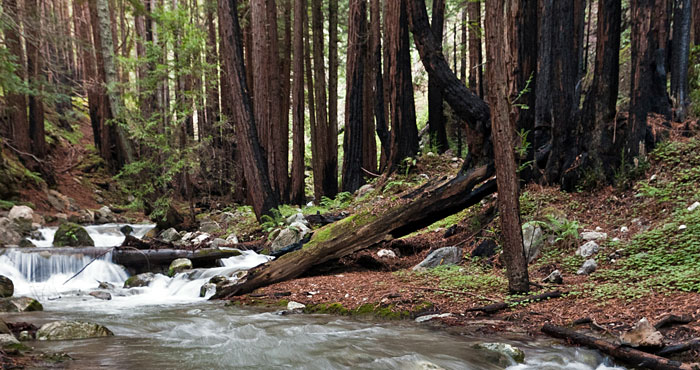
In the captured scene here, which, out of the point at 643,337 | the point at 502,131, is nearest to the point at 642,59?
the point at 502,131

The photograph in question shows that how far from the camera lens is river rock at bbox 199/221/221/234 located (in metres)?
14.0

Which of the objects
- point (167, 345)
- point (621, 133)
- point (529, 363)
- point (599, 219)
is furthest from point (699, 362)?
point (621, 133)

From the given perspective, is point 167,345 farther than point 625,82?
No

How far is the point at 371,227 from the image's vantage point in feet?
23.7

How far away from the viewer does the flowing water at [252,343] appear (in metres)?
3.84

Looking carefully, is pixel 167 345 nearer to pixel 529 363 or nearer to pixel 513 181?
pixel 529 363

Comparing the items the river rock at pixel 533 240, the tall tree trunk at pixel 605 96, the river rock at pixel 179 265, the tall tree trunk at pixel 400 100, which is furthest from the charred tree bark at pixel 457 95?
the river rock at pixel 179 265

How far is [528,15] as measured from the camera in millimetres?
9141

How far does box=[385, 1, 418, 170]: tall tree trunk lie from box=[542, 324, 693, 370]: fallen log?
859cm

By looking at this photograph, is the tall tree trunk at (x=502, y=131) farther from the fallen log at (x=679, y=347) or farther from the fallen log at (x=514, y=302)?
the fallen log at (x=679, y=347)

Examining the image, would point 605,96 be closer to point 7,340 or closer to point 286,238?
point 286,238

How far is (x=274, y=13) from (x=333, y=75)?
3.60m

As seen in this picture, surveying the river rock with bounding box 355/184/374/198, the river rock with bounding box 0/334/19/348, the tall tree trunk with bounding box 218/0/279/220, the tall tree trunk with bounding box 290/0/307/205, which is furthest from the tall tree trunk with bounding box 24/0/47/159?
the river rock with bounding box 0/334/19/348

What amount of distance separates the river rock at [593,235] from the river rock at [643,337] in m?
3.12
